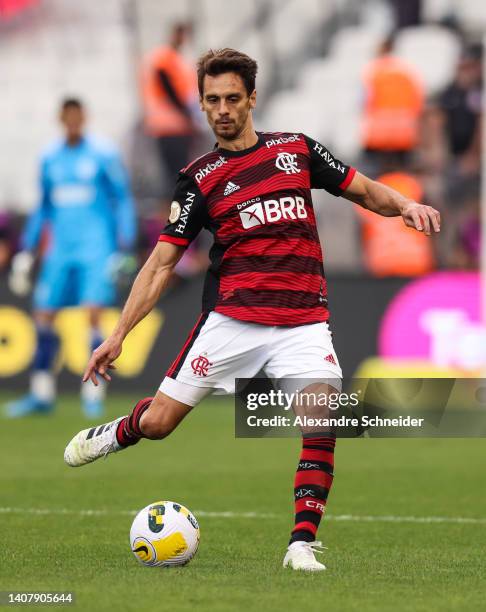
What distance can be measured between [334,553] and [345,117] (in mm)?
12027

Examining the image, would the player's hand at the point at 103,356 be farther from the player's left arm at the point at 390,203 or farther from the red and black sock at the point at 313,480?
the player's left arm at the point at 390,203

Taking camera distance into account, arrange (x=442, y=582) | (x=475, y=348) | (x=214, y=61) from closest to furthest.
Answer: (x=442, y=582) < (x=214, y=61) < (x=475, y=348)

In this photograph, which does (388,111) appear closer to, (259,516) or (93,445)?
(259,516)

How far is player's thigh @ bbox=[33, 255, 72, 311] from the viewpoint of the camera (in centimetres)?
1276

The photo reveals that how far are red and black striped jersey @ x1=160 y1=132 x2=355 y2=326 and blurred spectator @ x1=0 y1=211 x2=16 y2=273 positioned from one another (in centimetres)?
1033

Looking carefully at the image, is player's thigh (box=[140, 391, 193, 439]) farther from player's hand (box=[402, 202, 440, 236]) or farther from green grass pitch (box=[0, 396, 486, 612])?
player's hand (box=[402, 202, 440, 236])

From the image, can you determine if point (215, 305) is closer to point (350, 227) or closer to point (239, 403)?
point (239, 403)

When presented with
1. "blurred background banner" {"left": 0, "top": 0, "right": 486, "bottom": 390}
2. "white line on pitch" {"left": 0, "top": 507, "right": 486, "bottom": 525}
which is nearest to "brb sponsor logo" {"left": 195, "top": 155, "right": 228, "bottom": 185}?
"white line on pitch" {"left": 0, "top": 507, "right": 486, "bottom": 525}

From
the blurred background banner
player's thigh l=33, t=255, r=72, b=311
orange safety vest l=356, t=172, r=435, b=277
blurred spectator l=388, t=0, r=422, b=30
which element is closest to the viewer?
player's thigh l=33, t=255, r=72, b=311

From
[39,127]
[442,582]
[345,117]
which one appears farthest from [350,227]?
[442,582]

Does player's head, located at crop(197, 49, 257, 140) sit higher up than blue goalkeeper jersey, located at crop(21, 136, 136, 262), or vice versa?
player's head, located at crop(197, 49, 257, 140)

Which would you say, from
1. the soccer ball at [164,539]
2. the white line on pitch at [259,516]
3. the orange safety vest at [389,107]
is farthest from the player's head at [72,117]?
the soccer ball at [164,539]

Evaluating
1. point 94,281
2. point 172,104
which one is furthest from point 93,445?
point 172,104

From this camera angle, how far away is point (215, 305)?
5789 mm
